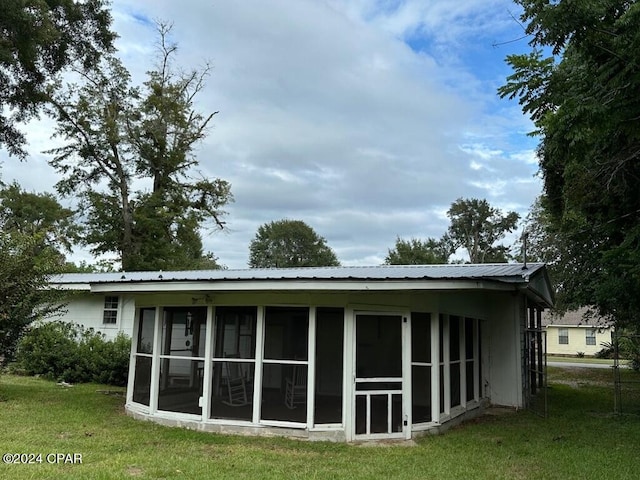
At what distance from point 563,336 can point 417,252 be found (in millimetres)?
16733

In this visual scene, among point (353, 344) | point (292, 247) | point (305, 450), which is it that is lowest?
point (305, 450)

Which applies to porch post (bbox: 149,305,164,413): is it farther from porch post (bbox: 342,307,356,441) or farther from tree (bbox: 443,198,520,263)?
tree (bbox: 443,198,520,263)

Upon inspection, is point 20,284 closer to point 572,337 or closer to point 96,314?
point 96,314

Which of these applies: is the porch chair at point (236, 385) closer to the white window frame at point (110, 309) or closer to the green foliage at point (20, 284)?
the green foliage at point (20, 284)

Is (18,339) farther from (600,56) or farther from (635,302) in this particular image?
(635,302)

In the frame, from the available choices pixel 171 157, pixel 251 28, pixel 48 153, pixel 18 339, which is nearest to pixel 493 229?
pixel 171 157

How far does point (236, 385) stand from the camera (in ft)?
25.1

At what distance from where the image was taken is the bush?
42.9 ft

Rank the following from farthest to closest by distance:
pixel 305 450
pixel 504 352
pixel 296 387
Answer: pixel 504 352 → pixel 296 387 → pixel 305 450

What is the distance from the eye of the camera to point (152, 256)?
24.5 m

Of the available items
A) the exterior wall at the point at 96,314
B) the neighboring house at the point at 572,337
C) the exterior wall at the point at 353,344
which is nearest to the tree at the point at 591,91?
the exterior wall at the point at 353,344

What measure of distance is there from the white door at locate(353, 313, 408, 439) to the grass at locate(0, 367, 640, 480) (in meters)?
0.47

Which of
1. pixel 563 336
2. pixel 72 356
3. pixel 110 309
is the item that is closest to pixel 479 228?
pixel 563 336

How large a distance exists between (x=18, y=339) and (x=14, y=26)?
27.8ft
